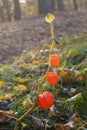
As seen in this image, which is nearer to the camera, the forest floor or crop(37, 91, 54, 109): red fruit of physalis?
crop(37, 91, 54, 109): red fruit of physalis

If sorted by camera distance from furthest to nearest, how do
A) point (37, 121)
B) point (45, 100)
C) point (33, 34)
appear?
point (33, 34)
point (37, 121)
point (45, 100)

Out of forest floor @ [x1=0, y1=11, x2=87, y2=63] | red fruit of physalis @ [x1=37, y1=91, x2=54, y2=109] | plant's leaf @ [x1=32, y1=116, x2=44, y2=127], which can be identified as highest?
red fruit of physalis @ [x1=37, y1=91, x2=54, y2=109]

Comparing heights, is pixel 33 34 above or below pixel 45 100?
below

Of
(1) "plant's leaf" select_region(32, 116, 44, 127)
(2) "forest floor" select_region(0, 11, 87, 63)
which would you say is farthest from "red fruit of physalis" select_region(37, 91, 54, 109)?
(2) "forest floor" select_region(0, 11, 87, 63)

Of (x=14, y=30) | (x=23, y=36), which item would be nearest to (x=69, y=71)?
(x=23, y=36)

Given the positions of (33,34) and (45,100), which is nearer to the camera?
(45,100)

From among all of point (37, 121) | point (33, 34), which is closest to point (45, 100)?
point (37, 121)

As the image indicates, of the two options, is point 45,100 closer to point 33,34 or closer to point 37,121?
point 37,121

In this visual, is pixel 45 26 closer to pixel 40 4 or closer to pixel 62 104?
pixel 40 4

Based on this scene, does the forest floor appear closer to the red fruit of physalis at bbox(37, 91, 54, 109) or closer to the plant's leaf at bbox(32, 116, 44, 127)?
the plant's leaf at bbox(32, 116, 44, 127)
